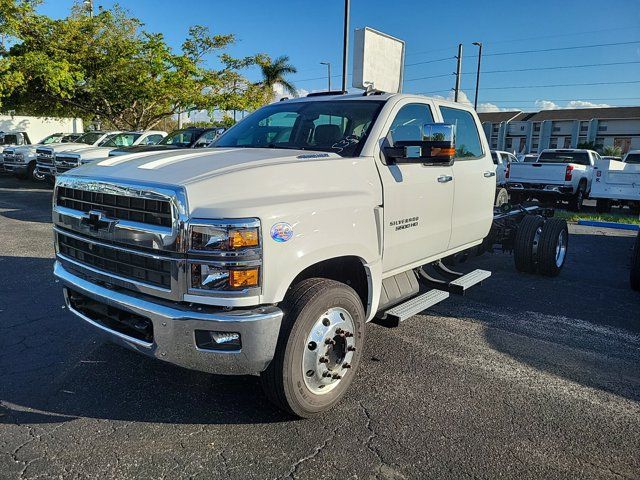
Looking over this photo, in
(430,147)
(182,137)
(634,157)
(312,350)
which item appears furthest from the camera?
(634,157)

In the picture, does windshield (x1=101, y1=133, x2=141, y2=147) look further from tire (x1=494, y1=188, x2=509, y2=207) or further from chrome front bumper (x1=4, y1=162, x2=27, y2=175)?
tire (x1=494, y1=188, x2=509, y2=207)

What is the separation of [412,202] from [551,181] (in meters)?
13.5

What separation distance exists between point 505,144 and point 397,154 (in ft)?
222

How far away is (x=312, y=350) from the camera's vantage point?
3045 mm

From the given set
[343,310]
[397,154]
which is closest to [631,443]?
[343,310]

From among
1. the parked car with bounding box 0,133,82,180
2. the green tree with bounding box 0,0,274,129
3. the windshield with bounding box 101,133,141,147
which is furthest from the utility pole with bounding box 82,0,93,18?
the windshield with bounding box 101,133,141,147

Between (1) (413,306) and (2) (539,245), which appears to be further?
(2) (539,245)

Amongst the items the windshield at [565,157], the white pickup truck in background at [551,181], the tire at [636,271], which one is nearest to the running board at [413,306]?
the tire at [636,271]

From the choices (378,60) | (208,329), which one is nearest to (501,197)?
(378,60)

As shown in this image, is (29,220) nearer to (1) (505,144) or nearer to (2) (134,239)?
(2) (134,239)

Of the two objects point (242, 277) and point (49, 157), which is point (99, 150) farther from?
→ point (242, 277)

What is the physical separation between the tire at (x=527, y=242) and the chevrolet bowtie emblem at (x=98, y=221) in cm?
553

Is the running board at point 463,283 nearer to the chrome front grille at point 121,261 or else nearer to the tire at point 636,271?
the tire at point 636,271

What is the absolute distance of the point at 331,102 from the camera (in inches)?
170
